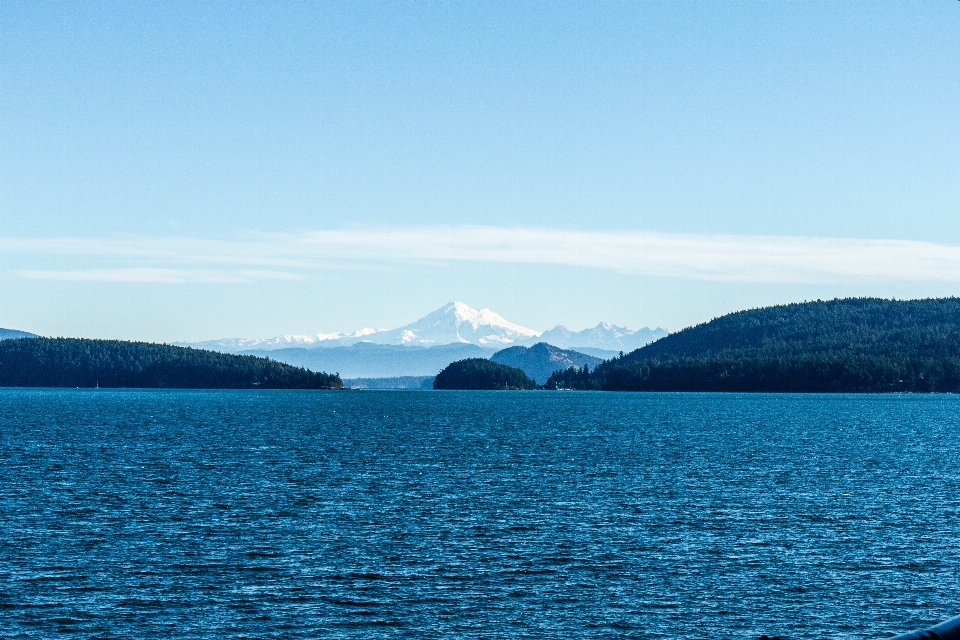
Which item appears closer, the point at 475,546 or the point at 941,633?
the point at 941,633

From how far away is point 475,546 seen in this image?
55.3 metres

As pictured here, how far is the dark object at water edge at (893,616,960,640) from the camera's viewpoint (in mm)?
11690

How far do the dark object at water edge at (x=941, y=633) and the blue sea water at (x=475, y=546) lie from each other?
2851 cm

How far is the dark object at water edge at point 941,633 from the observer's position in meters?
11.7

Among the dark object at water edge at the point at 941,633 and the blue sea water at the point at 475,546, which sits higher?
the dark object at water edge at the point at 941,633

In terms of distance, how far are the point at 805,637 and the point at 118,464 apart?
75016mm

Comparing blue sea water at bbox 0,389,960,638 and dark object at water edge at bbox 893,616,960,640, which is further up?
dark object at water edge at bbox 893,616,960,640

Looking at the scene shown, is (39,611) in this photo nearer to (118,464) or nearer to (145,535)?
(145,535)

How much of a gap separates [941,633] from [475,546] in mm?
44289

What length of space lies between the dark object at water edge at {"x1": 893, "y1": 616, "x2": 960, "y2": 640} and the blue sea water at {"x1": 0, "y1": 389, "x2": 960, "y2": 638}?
28.5m

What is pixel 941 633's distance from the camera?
12.0 metres

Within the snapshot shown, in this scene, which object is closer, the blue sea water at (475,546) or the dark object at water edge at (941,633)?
the dark object at water edge at (941,633)

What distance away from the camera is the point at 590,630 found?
132 feet

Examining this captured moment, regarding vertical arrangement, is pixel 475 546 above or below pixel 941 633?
below
